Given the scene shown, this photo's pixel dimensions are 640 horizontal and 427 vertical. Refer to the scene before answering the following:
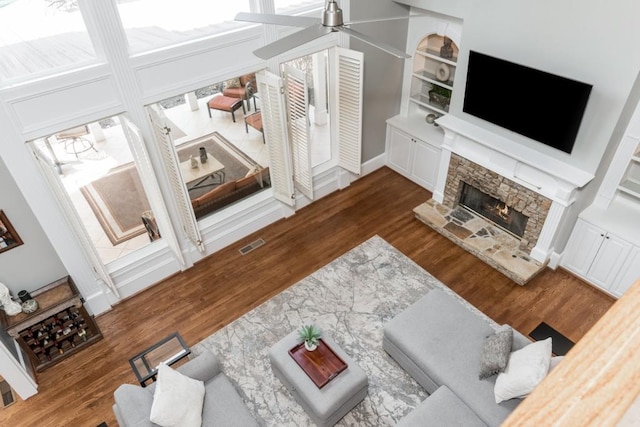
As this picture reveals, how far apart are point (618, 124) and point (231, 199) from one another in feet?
15.4

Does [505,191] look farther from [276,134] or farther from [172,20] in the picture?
[172,20]

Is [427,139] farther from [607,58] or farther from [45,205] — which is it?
[45,205]

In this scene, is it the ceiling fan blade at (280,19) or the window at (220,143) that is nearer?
the ceiling fan blade at (280,19)

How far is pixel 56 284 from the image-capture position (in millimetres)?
4895

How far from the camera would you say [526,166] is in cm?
529

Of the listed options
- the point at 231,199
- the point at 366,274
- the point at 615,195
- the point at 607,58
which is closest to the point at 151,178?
the point at 231,199

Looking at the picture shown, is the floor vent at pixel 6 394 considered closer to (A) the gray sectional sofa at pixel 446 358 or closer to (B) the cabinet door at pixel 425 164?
(A) the gray sectional sofa at pixel 446 358

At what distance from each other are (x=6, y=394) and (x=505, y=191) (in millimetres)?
6123

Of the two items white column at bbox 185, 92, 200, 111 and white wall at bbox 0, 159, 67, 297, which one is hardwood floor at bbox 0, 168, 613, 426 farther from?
white column at bbox 185, 92, 200, 111

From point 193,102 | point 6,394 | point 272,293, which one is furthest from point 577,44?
point 193,102

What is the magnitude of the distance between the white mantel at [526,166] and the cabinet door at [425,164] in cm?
50

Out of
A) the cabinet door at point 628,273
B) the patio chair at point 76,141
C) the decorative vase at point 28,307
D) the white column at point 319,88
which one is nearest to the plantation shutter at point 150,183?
the decorative vase at point 28,307

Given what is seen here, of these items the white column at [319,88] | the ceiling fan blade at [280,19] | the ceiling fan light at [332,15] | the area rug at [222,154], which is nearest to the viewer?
the ceiling fan light at [332,15]

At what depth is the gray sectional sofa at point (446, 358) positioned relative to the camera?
377cm
